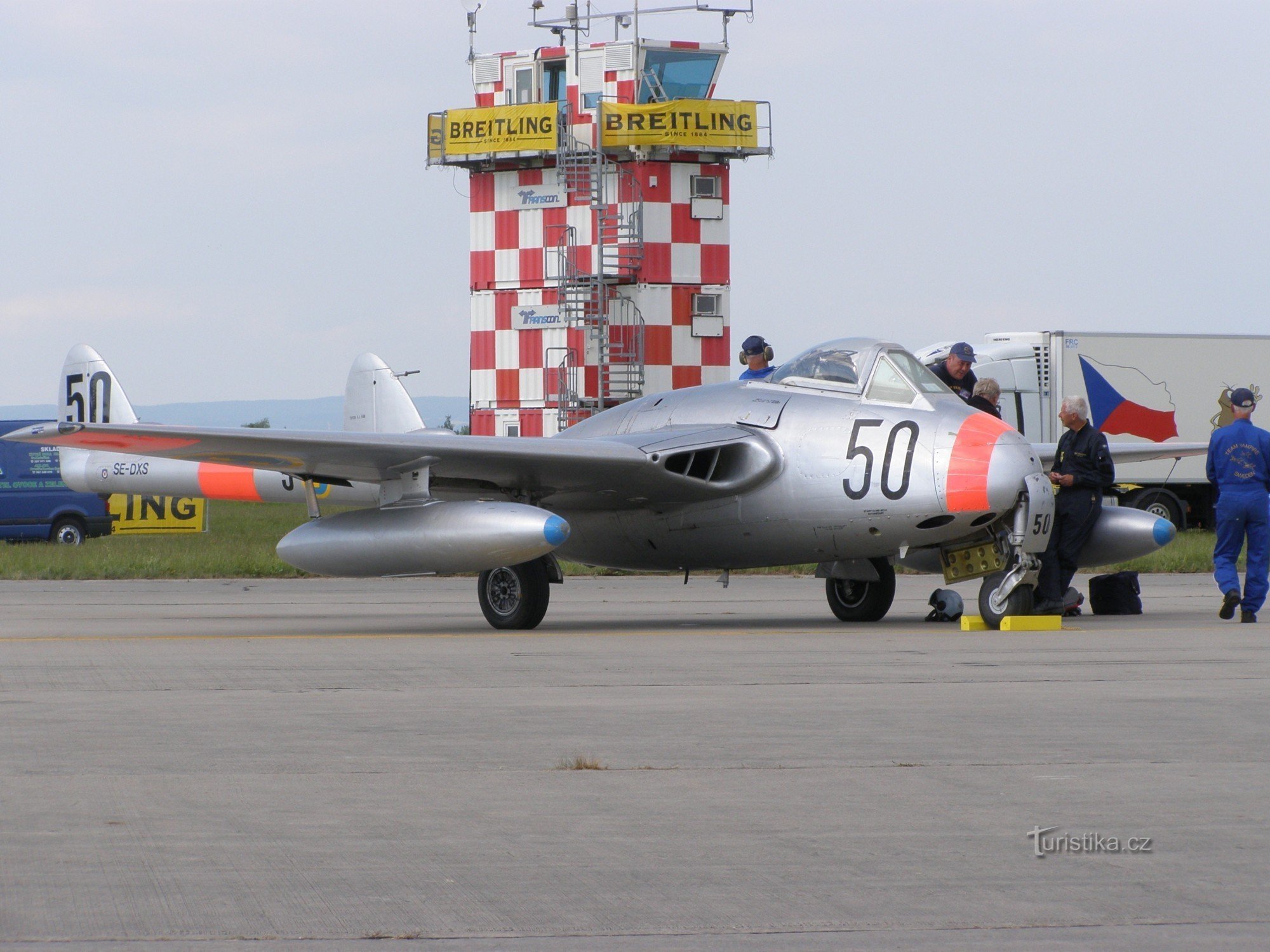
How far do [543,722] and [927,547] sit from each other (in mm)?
5543

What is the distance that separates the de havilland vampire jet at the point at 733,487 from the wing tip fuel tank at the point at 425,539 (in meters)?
0.02

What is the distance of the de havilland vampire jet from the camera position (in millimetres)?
10953

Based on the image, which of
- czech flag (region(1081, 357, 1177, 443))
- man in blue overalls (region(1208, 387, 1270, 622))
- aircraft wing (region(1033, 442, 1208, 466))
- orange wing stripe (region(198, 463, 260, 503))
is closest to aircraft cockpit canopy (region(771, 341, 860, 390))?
man in blue overalls (region(1208, 387, 1270, 622))

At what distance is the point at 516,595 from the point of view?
12.0 meters

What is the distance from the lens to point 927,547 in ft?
38.1

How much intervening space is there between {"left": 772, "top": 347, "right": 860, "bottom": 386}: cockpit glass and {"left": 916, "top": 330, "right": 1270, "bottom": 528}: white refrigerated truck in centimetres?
1555

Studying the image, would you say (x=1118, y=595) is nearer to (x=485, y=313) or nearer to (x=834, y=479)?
(x=834, y=479)

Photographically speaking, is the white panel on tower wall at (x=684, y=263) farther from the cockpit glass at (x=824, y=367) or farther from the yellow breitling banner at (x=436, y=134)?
the cockpit glass at (x=824, y=367)

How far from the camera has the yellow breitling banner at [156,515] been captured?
30.9 metres

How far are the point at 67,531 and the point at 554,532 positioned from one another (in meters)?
22.4

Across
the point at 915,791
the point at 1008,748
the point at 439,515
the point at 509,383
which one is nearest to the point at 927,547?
the point at 439,515

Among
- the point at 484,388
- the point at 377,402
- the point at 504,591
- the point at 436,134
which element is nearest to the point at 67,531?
the point at 484,388

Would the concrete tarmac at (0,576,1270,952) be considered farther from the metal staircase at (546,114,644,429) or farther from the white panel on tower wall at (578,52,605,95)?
the white panel on tower wall at (578,52,605,95)

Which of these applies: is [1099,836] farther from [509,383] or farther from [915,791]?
[509,383]
